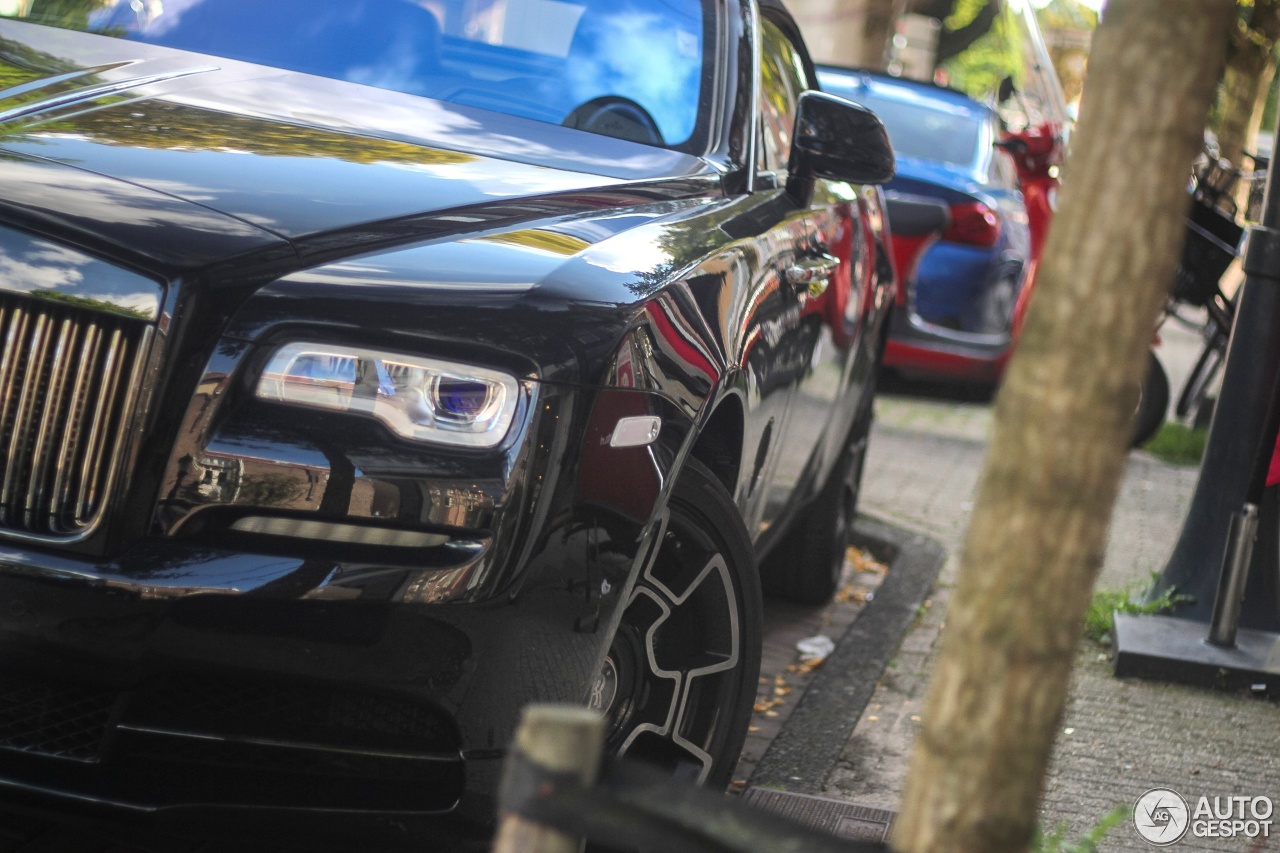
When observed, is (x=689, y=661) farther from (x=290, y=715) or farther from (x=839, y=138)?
(x=839, y=138)

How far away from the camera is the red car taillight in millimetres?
8703

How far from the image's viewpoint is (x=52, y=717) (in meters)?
2.23

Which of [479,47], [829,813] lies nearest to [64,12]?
[479,47]

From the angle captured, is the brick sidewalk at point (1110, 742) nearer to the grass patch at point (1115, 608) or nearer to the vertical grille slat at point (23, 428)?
the grass patch at point (1115, 608)

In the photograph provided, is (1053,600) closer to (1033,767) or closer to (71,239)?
(1033,767)

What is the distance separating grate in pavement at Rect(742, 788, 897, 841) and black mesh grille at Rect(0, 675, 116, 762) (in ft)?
4.51

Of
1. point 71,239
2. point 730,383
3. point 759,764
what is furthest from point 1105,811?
point 71,239

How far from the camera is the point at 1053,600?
1.43 meters

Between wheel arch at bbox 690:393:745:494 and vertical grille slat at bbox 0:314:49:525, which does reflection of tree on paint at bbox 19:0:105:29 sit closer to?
vertical grille slat at bbox 0:314:49:525

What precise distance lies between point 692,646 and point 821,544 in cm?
216

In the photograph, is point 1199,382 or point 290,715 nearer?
point 290,715

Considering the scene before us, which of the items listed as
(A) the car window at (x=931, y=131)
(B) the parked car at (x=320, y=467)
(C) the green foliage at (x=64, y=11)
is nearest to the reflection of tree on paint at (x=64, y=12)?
(C) the green foliage at (x=64, y=11)

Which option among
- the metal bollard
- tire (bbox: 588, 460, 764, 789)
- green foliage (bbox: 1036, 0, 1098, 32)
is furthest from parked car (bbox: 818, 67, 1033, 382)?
green foliage (bbox: 1036, 0, 1098, 32)

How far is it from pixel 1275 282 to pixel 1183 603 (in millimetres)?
983
